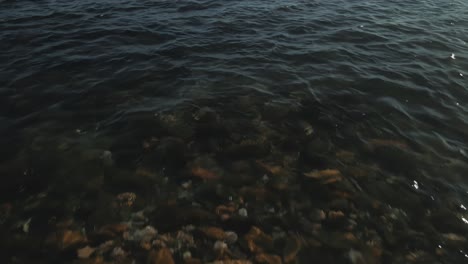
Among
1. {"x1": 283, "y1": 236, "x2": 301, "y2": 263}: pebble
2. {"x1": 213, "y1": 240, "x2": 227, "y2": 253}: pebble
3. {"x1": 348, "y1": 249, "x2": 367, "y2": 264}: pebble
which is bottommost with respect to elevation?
{"x1": 348, "y1": 249, "x2": 367, "y2": 264}: pebble

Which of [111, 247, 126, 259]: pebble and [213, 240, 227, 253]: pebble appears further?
[213, 240, 227, 253]: pebble

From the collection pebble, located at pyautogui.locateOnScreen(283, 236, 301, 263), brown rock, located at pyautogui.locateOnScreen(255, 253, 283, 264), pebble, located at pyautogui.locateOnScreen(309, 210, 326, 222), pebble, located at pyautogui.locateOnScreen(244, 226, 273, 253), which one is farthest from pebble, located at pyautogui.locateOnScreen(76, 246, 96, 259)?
pebble, located at pyautogui.locateOnScreen(309, 210, 326, 222)

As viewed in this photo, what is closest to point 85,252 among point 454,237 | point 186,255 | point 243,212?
point 186,255

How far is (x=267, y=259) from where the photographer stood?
18.8 ft

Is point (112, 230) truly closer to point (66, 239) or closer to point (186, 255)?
point (66, 239)

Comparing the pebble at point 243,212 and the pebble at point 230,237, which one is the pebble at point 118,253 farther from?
the pebble at point 243,212

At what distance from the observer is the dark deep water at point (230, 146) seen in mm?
6031

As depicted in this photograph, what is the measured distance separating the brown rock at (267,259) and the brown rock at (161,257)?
147 cm

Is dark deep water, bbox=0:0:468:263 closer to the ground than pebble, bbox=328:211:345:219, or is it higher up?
higher up

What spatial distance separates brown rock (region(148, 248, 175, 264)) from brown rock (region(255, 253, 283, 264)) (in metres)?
1.47

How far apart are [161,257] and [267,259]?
6.00 feet

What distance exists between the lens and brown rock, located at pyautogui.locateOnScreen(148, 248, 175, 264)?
18.4 ft

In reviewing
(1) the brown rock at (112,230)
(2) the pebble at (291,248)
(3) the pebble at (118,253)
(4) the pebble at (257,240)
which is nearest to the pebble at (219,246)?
(4) the pebble at (257,240)

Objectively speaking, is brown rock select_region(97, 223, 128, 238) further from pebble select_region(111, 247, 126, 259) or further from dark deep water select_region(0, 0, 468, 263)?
pebble select_region(111, 247, 126, 259)
